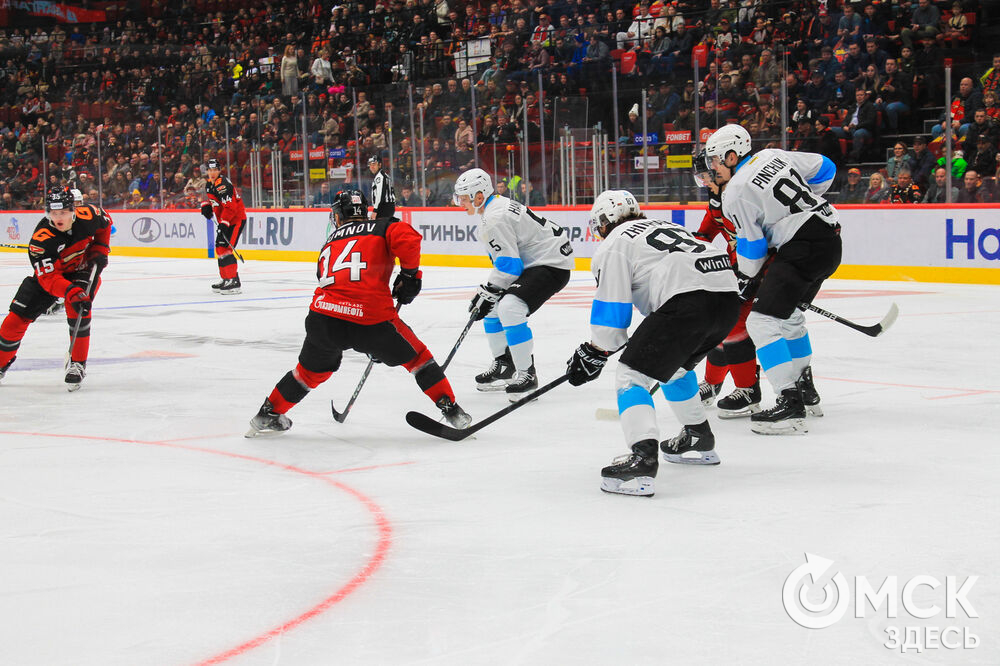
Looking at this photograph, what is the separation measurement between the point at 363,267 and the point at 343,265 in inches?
3.8

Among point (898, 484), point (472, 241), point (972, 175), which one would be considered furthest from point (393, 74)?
point (898, 484)

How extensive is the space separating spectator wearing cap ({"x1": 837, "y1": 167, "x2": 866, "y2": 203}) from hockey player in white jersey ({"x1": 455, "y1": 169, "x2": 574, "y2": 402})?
6540 mm

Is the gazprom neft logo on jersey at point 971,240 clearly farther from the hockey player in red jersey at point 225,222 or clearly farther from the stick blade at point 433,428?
the stick blade at point 433,428

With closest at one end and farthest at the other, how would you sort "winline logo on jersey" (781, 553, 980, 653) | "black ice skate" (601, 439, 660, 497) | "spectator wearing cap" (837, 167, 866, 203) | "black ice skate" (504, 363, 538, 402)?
"winline logo on jersey" (781, 553, 980, 653) → "black ice skate" (601, 439, 660, 497) → "black ice skate" (504, 363, 538, 402) → "spectator wearing cap" (837, 167, 866, 203)

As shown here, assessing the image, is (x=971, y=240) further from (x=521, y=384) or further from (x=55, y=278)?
(x=55, y=278)

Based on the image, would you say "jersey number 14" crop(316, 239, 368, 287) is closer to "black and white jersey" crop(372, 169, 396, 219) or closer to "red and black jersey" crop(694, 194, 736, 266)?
"black and white jersey" crop(372, 169, 396, 219)

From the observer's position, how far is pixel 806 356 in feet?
17.2

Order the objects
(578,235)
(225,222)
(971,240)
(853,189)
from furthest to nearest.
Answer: (578,235), (225,222), (853,189), (971,240)

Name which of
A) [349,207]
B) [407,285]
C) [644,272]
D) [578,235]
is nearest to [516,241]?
[407,285]

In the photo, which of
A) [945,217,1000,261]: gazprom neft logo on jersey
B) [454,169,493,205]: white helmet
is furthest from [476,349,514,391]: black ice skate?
[945,217,1000,261]: gazprom neft logo on jersey

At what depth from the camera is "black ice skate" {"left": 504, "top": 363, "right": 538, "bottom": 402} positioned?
605cm

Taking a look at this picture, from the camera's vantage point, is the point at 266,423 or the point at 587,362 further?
the point at 266,423

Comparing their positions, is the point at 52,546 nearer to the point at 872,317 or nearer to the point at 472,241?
the point at 872,317

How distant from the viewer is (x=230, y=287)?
12.4m
